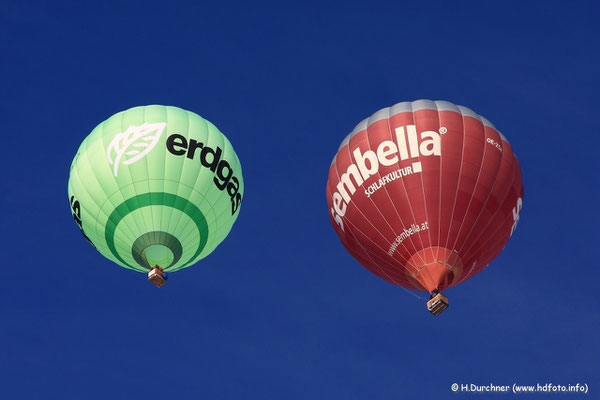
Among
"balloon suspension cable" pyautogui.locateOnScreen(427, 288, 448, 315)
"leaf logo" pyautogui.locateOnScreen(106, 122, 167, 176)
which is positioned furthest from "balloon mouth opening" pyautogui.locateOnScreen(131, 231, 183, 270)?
"balloon suspension cable" pyautogui.locateOnScreen(427, 288, 448, 315)

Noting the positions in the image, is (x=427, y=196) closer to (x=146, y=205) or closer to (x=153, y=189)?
(x=153, y=189)

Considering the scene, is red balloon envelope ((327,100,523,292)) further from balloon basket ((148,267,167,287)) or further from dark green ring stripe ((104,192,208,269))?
balloon basket ((148,267,167,287))

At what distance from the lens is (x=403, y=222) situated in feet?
105

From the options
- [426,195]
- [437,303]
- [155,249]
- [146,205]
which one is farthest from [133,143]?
[437,303]

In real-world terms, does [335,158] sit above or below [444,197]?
above

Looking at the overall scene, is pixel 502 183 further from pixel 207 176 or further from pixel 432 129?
pixel 207 176

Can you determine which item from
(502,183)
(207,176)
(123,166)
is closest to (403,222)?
(502,183)

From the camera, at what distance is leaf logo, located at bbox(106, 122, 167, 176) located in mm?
32750

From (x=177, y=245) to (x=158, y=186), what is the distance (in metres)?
1.67

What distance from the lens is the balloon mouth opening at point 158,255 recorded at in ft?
107

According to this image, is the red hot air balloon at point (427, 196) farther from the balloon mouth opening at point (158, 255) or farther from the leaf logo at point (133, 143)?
→ the leaf logo at point (133, 143)

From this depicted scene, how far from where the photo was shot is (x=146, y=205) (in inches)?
1276

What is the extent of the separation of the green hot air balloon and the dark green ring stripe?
0.03 metres

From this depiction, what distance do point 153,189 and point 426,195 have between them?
704cm
